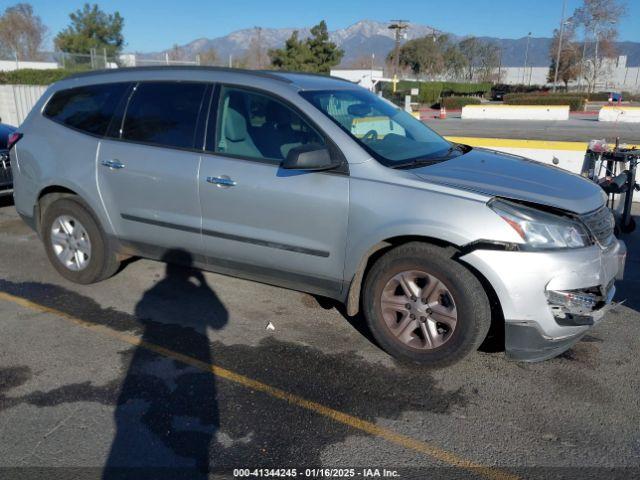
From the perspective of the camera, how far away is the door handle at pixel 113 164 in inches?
177

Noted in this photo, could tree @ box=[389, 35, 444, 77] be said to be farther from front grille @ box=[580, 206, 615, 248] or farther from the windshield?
front grille @ box=[580, 206, 615, 248]

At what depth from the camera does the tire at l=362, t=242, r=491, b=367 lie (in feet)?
11.1

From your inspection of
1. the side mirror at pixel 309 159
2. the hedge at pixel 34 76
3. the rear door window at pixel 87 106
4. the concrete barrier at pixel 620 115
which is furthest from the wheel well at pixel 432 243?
the concrete barrier at pixel 620 115

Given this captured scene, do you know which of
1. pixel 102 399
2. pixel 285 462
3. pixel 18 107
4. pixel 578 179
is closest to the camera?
pixel 285 462

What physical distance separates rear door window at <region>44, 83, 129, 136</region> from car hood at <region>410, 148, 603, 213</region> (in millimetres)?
2663

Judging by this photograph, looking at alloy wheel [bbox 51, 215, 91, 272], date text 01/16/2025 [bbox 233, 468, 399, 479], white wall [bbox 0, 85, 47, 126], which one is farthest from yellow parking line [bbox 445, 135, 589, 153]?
white wall [bbox 0, 85, 47, 126]

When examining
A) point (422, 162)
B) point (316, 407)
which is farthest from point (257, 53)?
point (316, 407)

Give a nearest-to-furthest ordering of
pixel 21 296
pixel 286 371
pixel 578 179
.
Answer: pixel 286 371
pixel 578 179
pixel 21 296

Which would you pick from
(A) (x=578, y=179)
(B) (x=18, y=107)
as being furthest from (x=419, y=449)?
(B) (x=18, y=107)

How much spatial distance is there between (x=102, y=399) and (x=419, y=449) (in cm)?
183

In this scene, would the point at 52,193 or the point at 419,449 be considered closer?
the point at 419,449

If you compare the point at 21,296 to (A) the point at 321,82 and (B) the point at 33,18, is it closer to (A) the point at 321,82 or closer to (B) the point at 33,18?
(A) the point at 321,82

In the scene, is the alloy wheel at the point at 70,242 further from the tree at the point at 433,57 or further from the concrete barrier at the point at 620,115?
the tree at the point at 433,57

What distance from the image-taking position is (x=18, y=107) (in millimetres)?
18281
